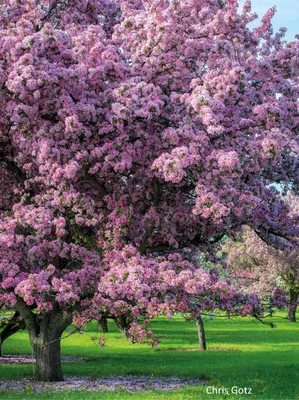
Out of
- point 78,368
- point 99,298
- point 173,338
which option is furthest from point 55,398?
point 173,338

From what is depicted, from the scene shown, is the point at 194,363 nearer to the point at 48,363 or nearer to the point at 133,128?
the point at 48,363

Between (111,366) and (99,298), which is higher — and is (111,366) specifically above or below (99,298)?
below

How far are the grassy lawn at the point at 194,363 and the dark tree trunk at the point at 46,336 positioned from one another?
2.17 meters

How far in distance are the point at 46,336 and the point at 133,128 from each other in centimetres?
887

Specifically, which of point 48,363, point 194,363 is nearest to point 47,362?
point 48,363

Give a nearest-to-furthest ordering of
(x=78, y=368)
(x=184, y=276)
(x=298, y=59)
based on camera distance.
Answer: (x=184, y=276)
(x=298, y=59)
(x=78, y=368)

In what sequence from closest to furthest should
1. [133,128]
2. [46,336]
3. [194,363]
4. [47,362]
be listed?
[133,128] → [46,336] → [47,362] → [194,363]

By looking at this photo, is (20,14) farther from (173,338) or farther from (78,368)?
(173,338)

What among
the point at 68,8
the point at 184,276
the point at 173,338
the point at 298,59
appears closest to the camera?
the point at 184,276

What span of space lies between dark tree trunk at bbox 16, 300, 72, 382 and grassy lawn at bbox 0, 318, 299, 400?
7.11 ft

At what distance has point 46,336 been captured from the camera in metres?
21.7

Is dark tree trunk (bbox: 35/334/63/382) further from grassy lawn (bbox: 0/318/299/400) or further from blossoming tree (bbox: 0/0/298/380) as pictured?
blossoming tree (bbox: 0/0/298/380)

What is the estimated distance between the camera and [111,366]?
2888 cm

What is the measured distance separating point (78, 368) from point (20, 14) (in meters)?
16.2
